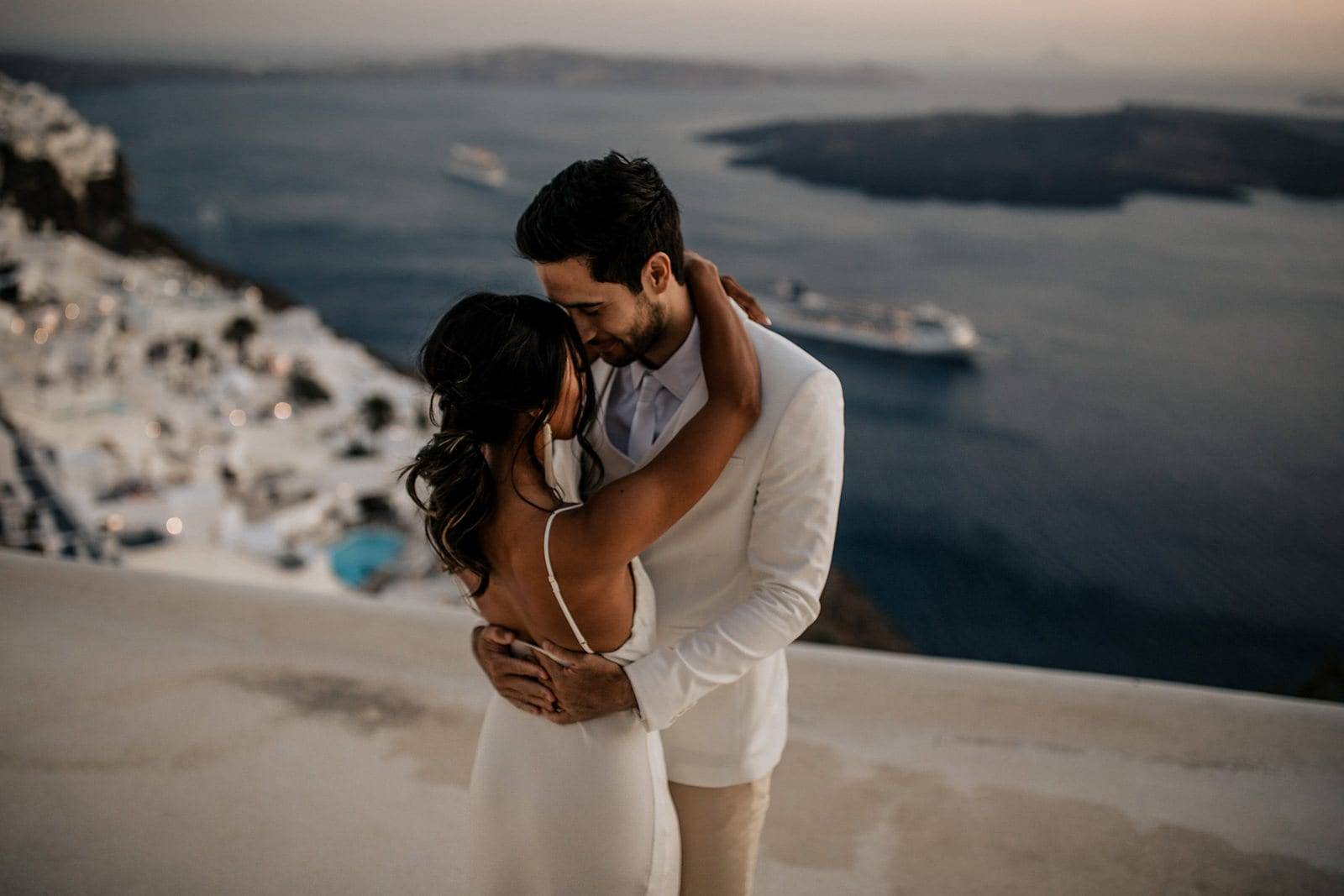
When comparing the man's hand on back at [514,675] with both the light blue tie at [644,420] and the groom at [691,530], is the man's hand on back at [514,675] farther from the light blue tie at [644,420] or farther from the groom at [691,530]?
the light blue tie at [644,420]

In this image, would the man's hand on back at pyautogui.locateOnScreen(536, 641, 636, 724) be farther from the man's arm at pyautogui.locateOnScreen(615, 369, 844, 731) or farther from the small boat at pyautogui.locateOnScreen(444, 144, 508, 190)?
the small boat at pyautogui.locateOnScreen(444, 144, 508, 190)

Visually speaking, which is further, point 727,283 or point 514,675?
point 727,283

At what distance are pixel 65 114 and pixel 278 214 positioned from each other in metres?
12.0

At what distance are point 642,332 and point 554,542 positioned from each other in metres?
0.26

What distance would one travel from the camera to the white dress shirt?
94cm

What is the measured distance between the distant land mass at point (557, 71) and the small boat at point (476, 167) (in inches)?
144

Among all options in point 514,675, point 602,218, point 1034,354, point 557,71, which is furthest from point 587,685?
point 557,71

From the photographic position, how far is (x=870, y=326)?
2677 centimetres

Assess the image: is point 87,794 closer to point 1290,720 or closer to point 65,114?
point 1290,720

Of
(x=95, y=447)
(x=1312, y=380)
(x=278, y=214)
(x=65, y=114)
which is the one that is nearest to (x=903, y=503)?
(x=1312, y=380)

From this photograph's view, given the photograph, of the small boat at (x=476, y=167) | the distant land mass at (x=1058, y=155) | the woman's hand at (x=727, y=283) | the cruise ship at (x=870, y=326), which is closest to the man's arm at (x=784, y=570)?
the woman's hand at (x=727, y=283)

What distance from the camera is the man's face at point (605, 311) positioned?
0.86m

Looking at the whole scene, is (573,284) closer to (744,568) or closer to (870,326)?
(744,568)

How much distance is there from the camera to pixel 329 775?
1584mm
